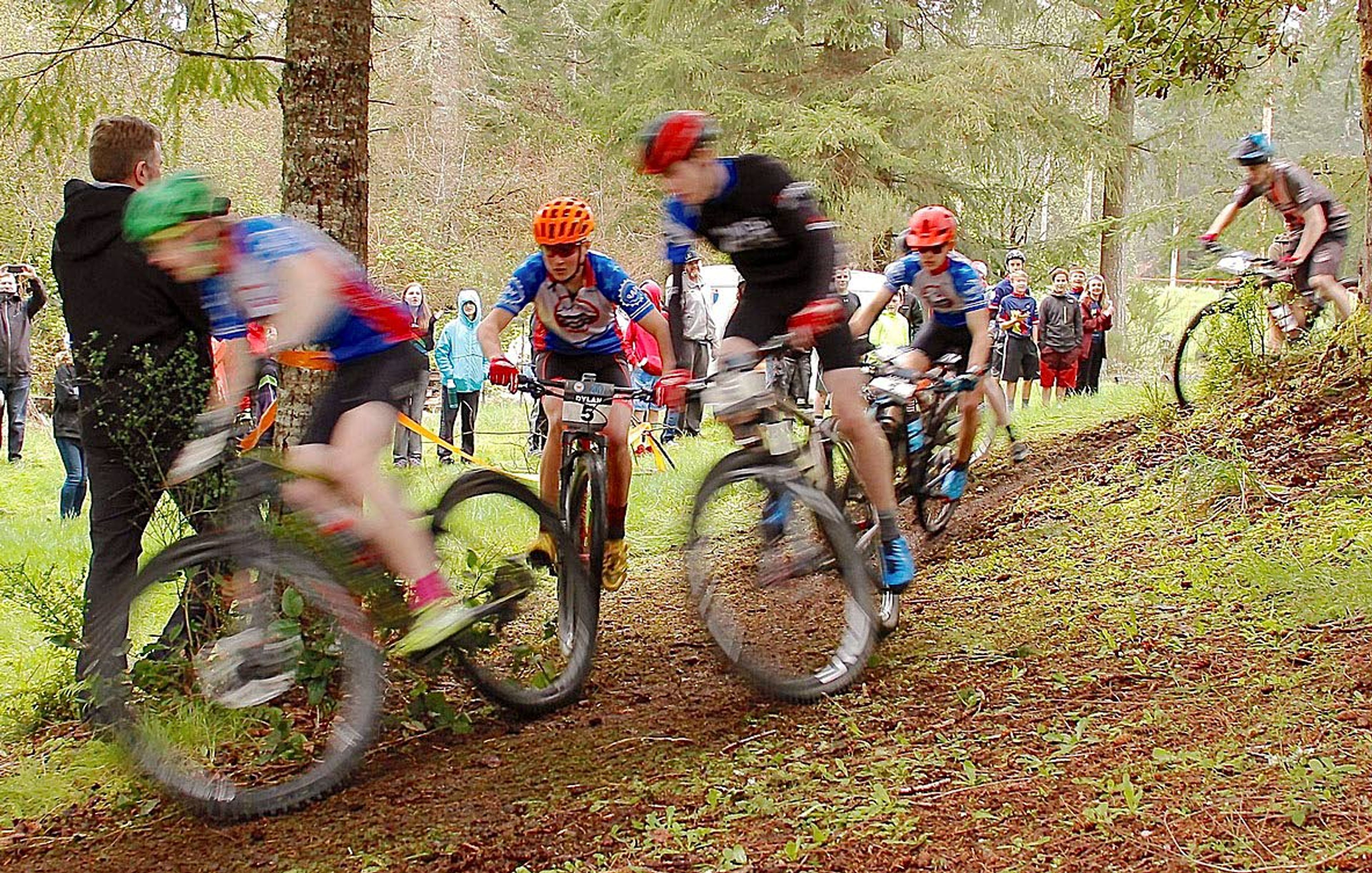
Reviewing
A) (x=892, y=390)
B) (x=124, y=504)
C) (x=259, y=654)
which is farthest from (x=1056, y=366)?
(x=259, y=654)

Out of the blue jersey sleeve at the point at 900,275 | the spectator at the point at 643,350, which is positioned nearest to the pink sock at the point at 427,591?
the spectator at the point at 643,350

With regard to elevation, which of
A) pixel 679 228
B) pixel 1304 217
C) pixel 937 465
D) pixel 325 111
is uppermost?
pixel 325 111

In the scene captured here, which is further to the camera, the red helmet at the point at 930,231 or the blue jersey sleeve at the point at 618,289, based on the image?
the red helmet at the point at 930,231

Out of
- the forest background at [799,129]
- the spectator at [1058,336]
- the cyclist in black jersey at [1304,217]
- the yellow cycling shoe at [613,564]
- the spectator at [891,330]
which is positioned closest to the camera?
the yellow cycling shoe at [613,564]

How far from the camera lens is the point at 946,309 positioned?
8.11 m

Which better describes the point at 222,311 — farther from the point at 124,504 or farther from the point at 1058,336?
the point at 1058,336

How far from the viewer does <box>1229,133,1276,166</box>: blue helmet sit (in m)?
9.80

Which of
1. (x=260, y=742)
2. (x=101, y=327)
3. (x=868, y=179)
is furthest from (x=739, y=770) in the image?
(x=868, y=179)

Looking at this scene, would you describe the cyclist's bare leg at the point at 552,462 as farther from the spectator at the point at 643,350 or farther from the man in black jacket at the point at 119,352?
the man in black jacket at the point at 119,352

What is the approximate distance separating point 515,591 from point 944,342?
4.30 m

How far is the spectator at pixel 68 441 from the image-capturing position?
10320 millimetres

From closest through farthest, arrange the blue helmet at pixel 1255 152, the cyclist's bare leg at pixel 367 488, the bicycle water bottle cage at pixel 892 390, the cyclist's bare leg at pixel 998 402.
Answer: the cyclist's bare leg at pixel 367 488, the bicycle water bottle cage at pixel 892 390, the cyclist's bare leg at pixel 998 402, the blue helmet at pixel 1255 152

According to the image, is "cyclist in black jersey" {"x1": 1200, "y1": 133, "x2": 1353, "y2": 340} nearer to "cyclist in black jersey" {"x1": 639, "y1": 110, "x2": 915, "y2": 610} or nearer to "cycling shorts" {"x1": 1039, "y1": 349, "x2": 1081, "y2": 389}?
"cyclist in black jersey" {"x1": 639, "y1": 110, "x2": 915, "y2": 610}

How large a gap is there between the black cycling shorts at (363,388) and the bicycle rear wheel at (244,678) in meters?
0.50
